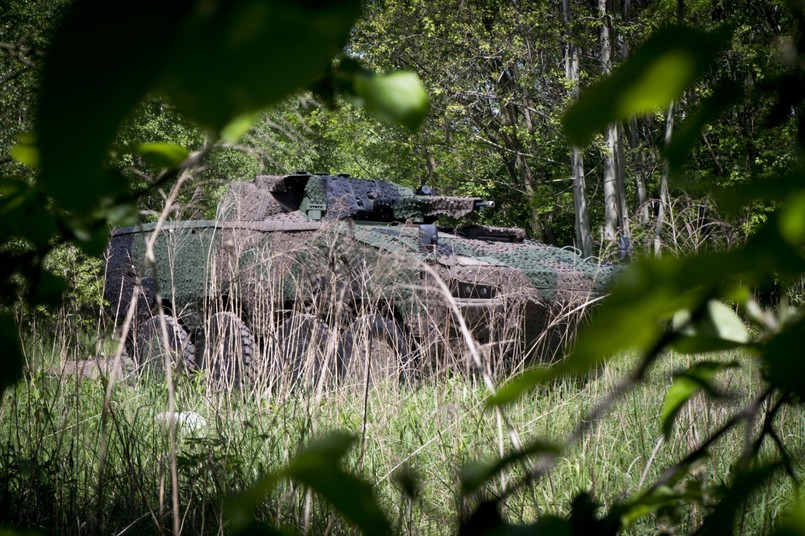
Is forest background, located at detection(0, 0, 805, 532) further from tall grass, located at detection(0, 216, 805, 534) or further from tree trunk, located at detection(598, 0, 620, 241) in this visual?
tree trunk, located at detection(598, 0, 620, 241)

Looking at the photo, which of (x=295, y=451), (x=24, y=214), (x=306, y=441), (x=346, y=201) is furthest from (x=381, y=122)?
(x=346, y=201)

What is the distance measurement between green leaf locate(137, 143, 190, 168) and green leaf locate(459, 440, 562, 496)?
231mm

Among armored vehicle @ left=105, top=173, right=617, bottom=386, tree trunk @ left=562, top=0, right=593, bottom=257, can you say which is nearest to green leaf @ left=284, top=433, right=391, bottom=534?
armored vehicle @ left=105, top=173, right=617, bottom=386

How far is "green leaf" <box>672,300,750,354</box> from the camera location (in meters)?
0.37

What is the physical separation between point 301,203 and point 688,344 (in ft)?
22.2

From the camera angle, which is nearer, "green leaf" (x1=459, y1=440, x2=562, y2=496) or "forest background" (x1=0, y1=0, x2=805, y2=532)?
"forest background" (x1=0, y1=0, x2=805, y2=532)

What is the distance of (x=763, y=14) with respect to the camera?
36.2 feet

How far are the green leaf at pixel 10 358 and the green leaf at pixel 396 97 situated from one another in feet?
0.87

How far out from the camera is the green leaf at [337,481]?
11.2 inches

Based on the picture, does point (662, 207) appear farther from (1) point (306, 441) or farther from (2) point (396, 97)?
(2) point (396, 97)

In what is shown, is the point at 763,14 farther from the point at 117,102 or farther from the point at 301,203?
the point at 117,102

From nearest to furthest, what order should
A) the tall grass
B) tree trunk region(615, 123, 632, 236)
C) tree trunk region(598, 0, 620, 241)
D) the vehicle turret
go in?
the tall grass → the vehicle turret → tree trunk region(598, 0, 620, 241) → tree trunk region(615, 123, 632, 236)

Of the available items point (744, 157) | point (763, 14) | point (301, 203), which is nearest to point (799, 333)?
point (301, 203)

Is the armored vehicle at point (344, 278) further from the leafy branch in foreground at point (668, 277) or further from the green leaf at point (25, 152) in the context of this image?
the leafy branch in foreground at point (668, 277)
